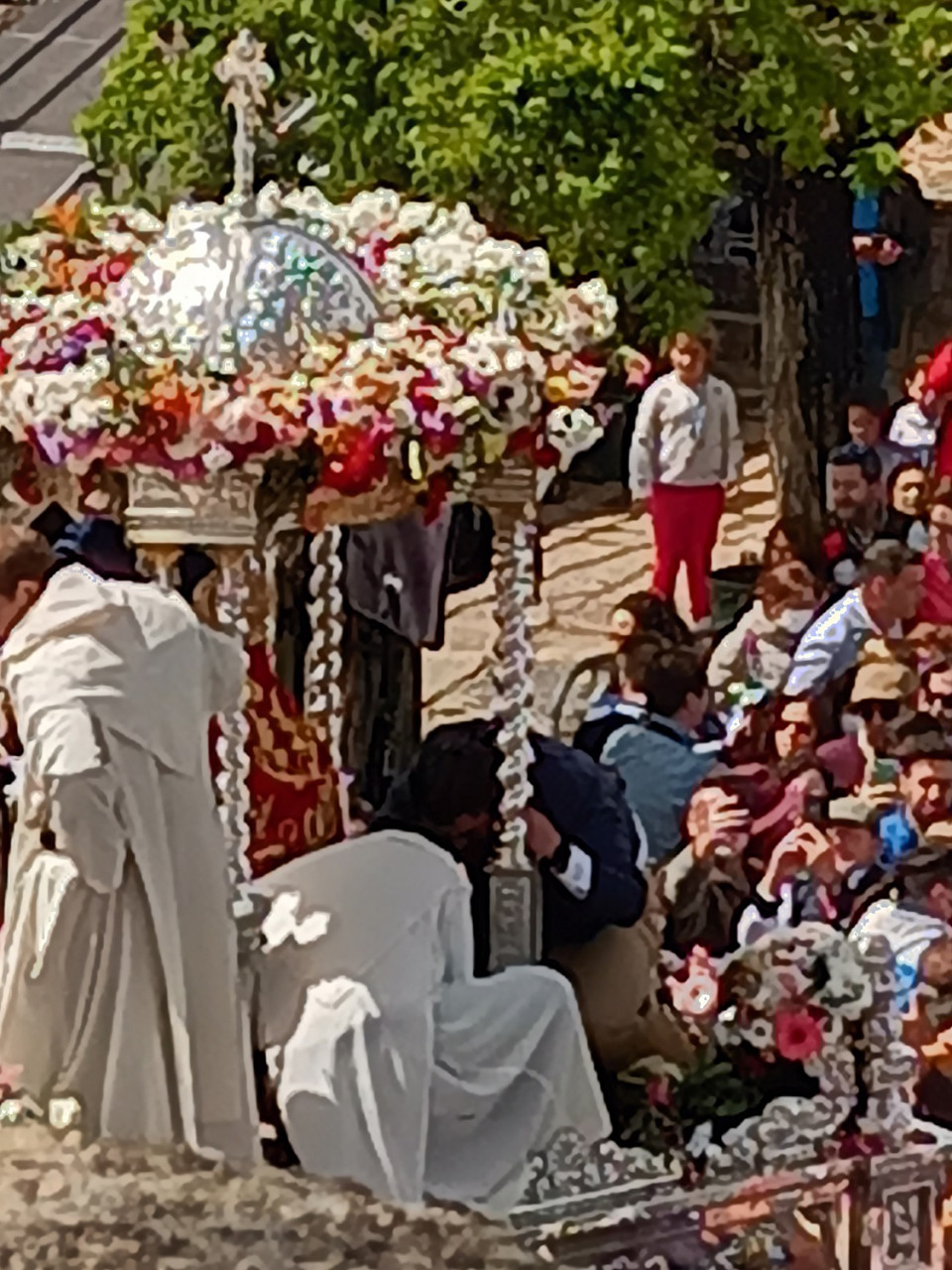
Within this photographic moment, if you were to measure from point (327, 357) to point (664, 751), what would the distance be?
31.9 inches

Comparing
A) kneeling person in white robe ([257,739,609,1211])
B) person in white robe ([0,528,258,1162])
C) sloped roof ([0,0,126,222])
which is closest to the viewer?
person in white robe ([0,528,258,1162])

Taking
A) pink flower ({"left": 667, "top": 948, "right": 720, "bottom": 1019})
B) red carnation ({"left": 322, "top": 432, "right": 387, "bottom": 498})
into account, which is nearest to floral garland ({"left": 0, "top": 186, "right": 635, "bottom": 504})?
red carnation ({"left": 322, "top": 432, "right": 387, "bottom": 498})

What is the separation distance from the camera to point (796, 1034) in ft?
11.4

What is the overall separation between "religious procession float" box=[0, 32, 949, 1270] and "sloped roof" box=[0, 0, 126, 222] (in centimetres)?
6

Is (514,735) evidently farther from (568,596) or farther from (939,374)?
(939,374)

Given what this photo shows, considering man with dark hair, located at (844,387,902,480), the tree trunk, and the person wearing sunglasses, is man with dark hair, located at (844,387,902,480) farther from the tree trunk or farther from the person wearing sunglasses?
the person wearing sunglasses

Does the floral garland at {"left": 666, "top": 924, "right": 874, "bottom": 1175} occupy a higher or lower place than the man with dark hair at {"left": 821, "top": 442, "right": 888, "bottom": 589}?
lower

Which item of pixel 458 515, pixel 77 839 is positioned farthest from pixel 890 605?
pixel 77 839

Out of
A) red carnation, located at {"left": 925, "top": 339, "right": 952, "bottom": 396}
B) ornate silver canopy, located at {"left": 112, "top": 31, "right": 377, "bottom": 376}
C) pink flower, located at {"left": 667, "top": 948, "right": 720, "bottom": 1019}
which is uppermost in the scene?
ornate silver canopy, located at {"left": 112, "top": 31, "right": 377, "bottom": 376}

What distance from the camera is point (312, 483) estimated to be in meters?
3.16

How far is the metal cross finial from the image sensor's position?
3.26m

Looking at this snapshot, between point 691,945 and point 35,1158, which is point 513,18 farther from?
point 35,1158

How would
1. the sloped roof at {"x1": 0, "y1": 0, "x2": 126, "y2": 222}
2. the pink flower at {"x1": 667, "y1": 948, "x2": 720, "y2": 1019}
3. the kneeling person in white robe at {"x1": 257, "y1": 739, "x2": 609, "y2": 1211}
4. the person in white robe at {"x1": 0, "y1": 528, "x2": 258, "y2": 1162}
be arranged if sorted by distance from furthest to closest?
the pink flower at {"x1": 667, "y1": 948, "x2": 720, "y2": 1019} < the sloped roof at {"x1": 0, "y1": 0, "x2": 126, "y2": 222} < the kneeling person in white robe at {"x1": 257, "y1": 739, "x2": 609, "y2": 1211} < the person in white robe at {"x1": 0, "y1": 528, "x2": 258, "y2": 1162}

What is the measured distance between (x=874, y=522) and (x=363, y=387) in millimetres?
880
